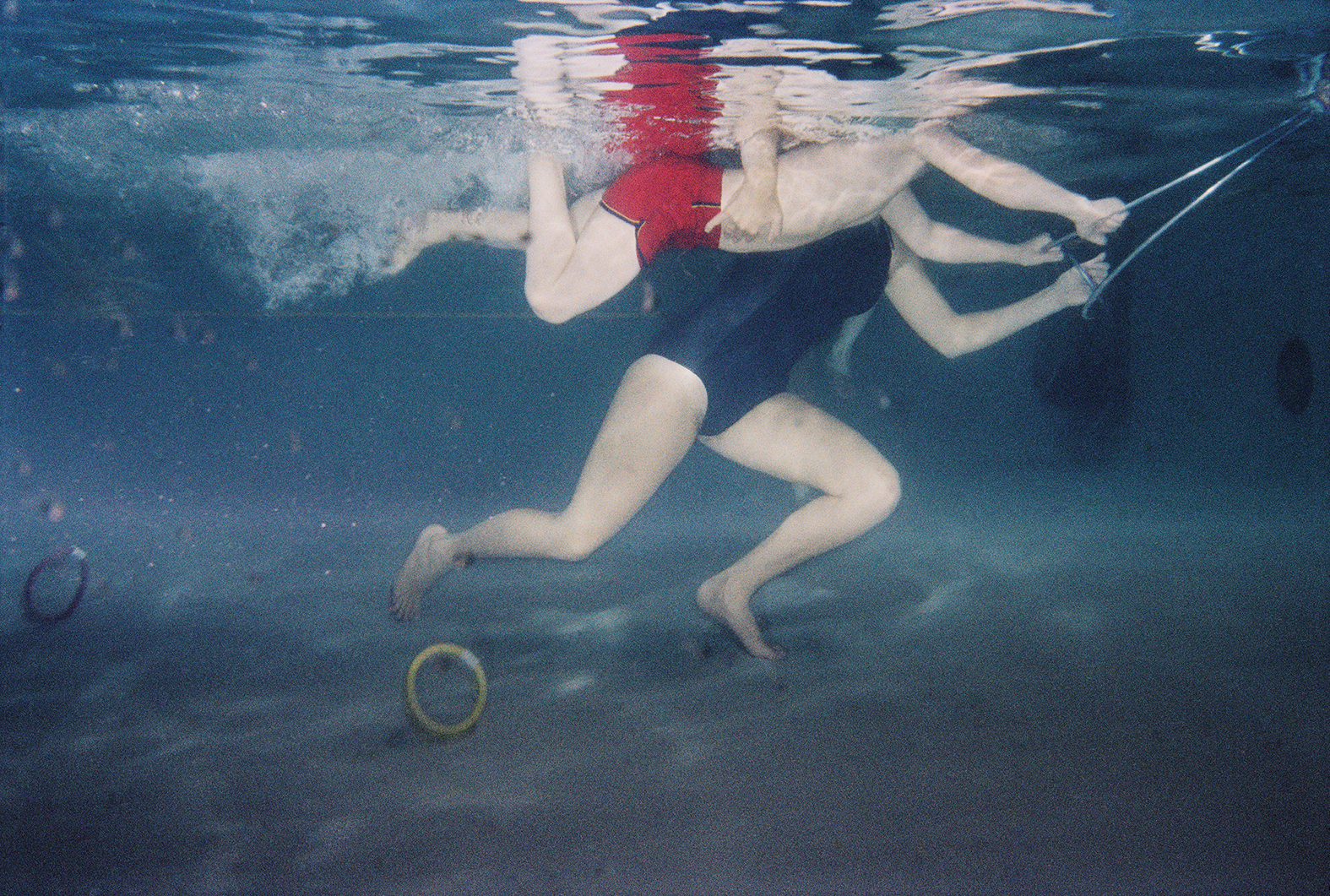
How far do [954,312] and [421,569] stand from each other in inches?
149

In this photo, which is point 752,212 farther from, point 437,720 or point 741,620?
point 437,720

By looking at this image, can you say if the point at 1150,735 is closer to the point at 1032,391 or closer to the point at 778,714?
the point at 778,714

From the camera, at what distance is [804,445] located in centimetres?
364

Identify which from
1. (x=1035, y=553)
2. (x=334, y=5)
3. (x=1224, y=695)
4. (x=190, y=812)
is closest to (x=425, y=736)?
(x=190, y=812)

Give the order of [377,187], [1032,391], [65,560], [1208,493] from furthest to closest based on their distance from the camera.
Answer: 1. [1032,391]
2. [1208,493]
3. [377,187]
4. [65,560]

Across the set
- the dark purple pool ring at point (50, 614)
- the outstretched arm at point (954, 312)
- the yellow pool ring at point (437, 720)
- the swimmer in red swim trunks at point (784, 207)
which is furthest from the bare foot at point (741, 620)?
the dark purple pool ring at point (50, 614)

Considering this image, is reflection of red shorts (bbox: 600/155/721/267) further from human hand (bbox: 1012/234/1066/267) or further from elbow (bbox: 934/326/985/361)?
human hand (bbox: 1012/234/1066/267)

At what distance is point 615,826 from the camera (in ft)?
8.07

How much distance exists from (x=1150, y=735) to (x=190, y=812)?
4113 mm

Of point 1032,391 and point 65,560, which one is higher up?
point 65,560

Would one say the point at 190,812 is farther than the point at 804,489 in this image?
No

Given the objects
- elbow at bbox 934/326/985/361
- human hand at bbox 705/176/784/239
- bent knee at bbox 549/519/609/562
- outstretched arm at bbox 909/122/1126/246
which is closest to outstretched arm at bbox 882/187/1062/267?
elbow at bbox 934/326/985/361

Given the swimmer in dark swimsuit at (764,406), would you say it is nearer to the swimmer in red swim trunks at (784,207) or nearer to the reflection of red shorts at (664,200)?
the swimmer in red swim trunks at (784,207)

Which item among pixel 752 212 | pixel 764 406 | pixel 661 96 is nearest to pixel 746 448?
pixel 764 406
